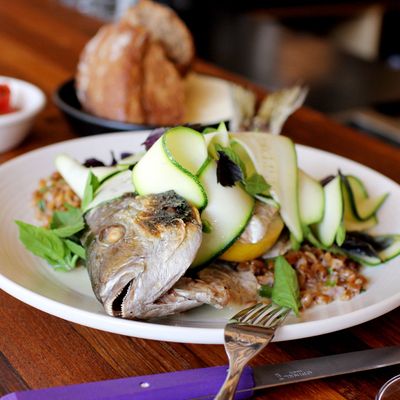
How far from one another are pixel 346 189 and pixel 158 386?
0.61 metres

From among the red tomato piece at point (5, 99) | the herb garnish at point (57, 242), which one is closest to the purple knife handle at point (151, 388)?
the herb garnish at point (57, 242)

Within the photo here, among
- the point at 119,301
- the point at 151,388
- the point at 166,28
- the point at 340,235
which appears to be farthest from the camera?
the point at 166,28

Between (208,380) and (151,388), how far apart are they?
0.25ft

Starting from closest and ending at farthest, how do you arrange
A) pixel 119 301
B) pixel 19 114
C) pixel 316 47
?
pixel 119 301
pixel 19 114
pixel 316 47

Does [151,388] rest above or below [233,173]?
below

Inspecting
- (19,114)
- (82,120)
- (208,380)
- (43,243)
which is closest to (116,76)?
(82,120)

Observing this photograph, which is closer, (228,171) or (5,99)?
(228,171)

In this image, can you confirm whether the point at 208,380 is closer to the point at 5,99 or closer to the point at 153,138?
the point at 153,138

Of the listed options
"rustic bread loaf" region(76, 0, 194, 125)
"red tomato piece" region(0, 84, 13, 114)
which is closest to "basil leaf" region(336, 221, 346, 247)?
"rustic bread loaf" region(76, 0, 194, 125)

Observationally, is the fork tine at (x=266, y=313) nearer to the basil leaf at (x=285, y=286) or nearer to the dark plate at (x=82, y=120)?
the basil leaf at (x=285, y=286)

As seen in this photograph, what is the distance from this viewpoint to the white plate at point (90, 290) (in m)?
0.93

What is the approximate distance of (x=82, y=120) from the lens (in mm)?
1709

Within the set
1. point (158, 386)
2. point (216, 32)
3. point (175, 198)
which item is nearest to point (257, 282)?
point (175, 198)

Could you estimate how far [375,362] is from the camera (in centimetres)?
99
